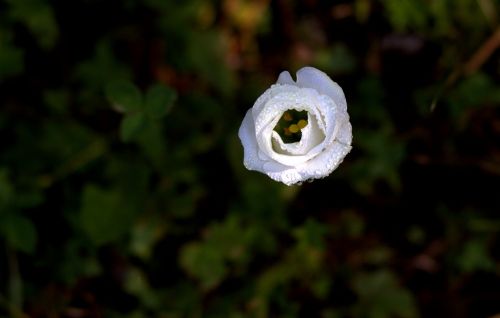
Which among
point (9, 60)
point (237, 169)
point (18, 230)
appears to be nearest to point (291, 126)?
point (237, 169)

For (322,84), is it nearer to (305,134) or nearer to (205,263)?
(305,134)

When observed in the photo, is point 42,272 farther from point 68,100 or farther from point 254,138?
point 254,138

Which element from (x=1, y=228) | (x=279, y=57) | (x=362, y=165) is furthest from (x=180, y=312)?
(x=279, y=57)

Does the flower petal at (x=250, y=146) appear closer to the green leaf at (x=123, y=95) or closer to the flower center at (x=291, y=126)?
the flower center at (x=291, y=126)

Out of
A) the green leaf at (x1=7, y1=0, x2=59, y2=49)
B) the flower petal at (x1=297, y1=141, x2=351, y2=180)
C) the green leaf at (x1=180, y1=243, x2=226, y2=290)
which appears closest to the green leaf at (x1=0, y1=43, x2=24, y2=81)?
the green leaf at (x1=7, y1=0, x2=59, y2=49)

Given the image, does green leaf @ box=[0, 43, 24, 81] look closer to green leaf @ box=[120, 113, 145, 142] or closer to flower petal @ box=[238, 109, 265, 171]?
green leaf @ box=[120, 113, 145, 142]

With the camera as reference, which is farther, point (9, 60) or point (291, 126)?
point (9, 60)
